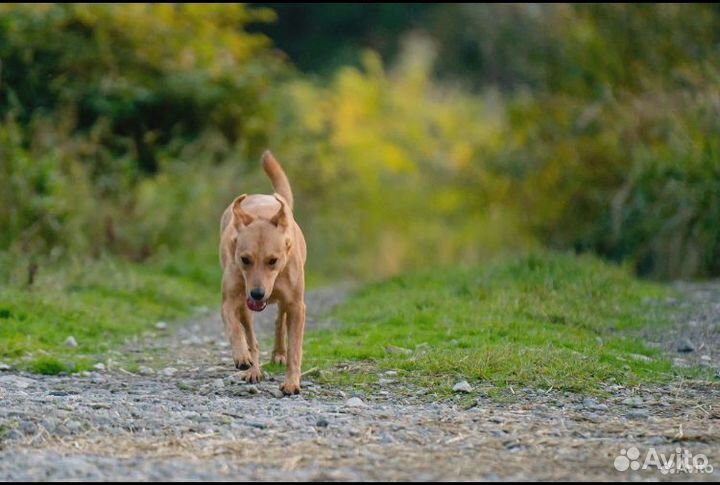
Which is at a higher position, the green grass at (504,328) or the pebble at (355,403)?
the green grass at (504,328)

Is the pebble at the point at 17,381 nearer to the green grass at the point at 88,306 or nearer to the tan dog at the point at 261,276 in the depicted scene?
the green grass at the point at 88,306

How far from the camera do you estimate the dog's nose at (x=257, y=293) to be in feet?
24.8

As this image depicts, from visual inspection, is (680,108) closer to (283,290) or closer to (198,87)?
(198,87)

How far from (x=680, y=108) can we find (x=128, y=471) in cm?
1208

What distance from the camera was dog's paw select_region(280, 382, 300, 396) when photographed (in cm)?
744

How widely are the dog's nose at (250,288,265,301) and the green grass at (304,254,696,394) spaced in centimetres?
71

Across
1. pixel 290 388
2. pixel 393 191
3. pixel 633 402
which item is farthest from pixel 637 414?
pixel 393 191

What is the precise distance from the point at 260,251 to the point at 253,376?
0.76 metres

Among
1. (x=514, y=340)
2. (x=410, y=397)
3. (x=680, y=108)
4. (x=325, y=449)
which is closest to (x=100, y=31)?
(x=680, y=108)

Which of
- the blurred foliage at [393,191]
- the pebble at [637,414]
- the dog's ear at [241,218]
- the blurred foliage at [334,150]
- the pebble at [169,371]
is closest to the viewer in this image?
the pebble at [637,414]

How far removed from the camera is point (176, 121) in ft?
59.0

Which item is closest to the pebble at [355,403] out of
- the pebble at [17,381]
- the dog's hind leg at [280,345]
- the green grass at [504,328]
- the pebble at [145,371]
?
the green grass at [504,328]

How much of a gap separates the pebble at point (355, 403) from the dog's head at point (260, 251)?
2.70 feet

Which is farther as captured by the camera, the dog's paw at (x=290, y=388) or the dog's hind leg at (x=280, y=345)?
the dog's hind leg at (x=280, y=345)
